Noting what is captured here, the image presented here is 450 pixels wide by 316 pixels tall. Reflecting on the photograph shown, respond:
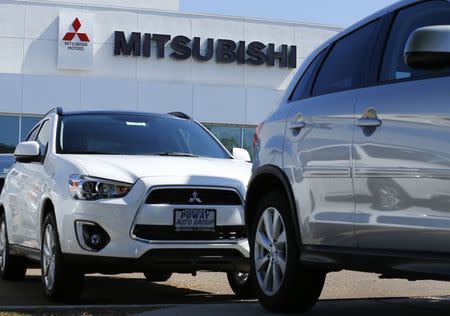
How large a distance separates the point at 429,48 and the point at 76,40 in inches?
1041

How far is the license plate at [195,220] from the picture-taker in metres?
6.64

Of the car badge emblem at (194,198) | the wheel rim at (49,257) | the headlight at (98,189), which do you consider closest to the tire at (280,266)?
the car badge emblem at (194,198)

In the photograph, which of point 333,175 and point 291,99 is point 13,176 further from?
point 333,175

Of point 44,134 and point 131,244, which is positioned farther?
point 44,134

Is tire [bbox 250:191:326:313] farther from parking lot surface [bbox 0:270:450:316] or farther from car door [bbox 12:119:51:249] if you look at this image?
→ car door [bbox 12:119:51:249]

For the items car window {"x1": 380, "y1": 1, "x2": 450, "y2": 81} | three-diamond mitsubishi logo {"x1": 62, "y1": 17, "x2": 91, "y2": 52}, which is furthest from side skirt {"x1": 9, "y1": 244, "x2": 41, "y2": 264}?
three-diamond mitsubishi logo {"x1": 62, "y1": 17, "x2": 91, "y2": 52}

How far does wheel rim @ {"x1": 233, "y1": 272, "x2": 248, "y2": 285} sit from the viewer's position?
24.2 feet

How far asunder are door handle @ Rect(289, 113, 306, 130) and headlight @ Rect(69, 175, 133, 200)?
1.60 meters

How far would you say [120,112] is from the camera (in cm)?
830

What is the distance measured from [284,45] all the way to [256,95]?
2740mm

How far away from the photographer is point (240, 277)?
7457mm

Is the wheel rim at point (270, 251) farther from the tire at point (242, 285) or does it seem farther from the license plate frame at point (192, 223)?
the tire at point (242, 285)

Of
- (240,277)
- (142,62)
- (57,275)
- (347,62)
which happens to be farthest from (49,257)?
(142,62)

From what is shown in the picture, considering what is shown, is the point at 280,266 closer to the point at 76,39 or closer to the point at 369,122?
the point at 369,122
